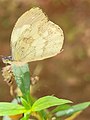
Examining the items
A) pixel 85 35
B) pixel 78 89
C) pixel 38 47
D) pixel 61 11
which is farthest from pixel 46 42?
pixel 61 11

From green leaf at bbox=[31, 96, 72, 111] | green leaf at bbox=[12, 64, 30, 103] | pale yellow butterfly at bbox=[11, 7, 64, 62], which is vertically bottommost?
green leaf at bbox=[31, 96, 72, 111]

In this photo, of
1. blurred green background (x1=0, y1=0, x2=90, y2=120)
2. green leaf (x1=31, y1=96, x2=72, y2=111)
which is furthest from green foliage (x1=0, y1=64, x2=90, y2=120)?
blurred green background (x1=0, y1=0, x2=90, y2=120)

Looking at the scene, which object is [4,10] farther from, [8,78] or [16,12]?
A: [8,78]

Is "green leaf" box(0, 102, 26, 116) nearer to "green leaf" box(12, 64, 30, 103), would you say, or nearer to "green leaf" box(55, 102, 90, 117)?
"green leaf" box(12, 64, 30, 103)

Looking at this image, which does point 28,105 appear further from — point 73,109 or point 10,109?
point 73,109

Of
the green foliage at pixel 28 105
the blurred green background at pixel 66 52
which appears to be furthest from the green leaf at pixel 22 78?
the blurred green background at pixel 66 52

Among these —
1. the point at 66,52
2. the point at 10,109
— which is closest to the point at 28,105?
the point at 10,109
